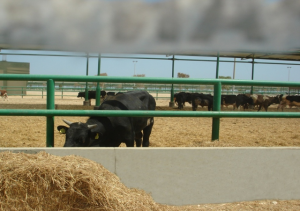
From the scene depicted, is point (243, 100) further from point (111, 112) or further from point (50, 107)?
point (50, 107)

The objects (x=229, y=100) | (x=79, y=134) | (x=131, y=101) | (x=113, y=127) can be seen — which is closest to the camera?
(x=79, y=134)

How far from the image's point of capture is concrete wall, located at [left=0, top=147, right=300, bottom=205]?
3080 millimetres

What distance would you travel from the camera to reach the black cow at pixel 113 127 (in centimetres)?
387

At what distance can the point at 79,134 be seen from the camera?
12.6 ft

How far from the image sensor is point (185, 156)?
3.14 metres

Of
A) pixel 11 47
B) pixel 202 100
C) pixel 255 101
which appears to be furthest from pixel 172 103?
pixel 11 47

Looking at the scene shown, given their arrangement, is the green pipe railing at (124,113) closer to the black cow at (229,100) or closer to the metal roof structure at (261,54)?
the metal roof structure at (261,54)

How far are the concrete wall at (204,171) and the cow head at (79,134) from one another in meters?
0.78

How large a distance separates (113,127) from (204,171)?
1.89 meters

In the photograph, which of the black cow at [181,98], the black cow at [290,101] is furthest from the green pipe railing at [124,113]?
the black cow at [290,101]

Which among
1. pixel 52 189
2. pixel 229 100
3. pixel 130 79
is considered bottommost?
pixel 52 189

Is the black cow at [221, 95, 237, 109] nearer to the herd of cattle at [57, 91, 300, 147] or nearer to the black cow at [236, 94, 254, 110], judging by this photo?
the black cow at [236, 94, 254, 110]

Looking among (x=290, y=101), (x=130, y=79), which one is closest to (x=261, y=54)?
(x=290, y=101)

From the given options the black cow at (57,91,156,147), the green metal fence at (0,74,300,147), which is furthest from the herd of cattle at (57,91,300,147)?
the green metal fence at (0,74,300,147)
